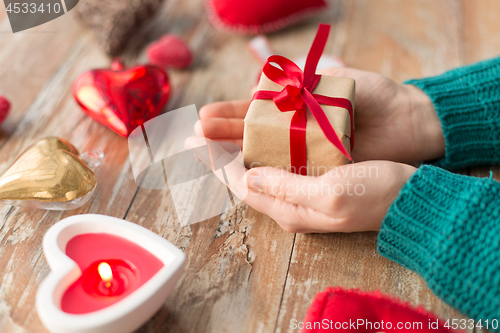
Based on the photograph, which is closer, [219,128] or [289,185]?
[289,185]

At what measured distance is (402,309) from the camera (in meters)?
0.59

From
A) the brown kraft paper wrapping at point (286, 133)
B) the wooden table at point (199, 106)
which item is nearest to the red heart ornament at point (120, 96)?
the wooden table at point (199, 106)

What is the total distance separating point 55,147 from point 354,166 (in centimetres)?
57

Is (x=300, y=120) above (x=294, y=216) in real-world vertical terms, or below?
above

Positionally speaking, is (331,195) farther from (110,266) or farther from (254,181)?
(110,266)

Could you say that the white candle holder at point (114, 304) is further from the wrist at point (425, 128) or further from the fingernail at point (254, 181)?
the wrist at point (425, 128)

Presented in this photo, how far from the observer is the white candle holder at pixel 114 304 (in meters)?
0.50

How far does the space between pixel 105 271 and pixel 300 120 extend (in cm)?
39

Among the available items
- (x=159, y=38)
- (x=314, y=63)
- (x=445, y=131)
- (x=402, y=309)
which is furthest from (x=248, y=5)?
(x=402, y=309)

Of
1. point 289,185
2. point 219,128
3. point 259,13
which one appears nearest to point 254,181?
point 289,185

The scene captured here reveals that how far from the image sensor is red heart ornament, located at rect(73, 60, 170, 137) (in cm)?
90

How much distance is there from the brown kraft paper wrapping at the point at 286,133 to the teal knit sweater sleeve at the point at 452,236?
137 mm

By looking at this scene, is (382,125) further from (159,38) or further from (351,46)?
(159,38)

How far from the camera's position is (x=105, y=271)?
0.57m
